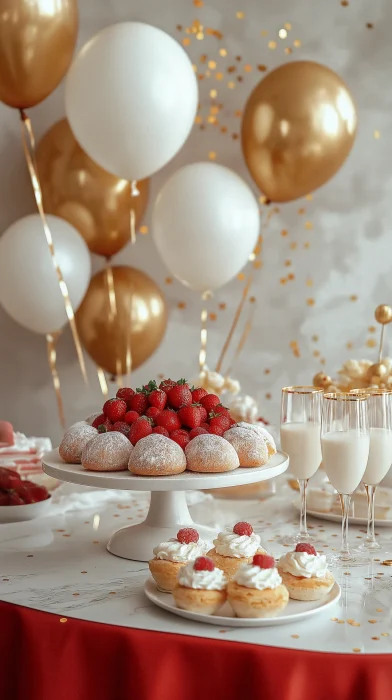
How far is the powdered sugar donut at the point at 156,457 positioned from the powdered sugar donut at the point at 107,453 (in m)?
0.03

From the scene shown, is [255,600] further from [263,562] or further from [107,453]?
Result: [107,453]

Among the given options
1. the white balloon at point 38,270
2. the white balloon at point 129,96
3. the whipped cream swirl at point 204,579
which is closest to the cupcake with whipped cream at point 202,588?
the whipped cream swirl at point 204,579

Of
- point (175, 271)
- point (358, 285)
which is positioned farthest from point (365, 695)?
point (358, 285)

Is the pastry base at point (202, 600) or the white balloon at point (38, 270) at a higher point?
the white balloon at point (38, 270)

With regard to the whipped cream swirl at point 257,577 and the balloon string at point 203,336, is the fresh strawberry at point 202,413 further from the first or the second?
the balloon string at point 203,336

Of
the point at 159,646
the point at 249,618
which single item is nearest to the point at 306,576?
the point at 249,618

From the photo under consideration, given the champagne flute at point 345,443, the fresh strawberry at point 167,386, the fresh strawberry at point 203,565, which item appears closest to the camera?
the fresh strawberry at point 203,565

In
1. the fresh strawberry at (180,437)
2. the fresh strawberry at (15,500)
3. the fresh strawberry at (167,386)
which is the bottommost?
the fresh strawberry at (15,500)

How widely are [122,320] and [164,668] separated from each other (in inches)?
91.7

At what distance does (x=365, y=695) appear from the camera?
1.11 m

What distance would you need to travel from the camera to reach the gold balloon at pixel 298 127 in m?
3.09

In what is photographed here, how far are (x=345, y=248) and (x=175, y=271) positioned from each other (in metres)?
1.14

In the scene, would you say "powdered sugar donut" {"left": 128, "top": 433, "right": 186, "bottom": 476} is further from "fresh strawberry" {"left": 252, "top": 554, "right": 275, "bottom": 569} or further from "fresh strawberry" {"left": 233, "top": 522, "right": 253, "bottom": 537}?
"fresh strawberry" {"left": 252, "top": 554, "right": 275, "bottom": 569}

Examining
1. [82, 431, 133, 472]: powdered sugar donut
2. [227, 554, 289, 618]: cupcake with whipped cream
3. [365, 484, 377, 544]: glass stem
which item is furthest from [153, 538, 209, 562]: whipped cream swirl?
[365, 484, 377, 544]: glass stem
